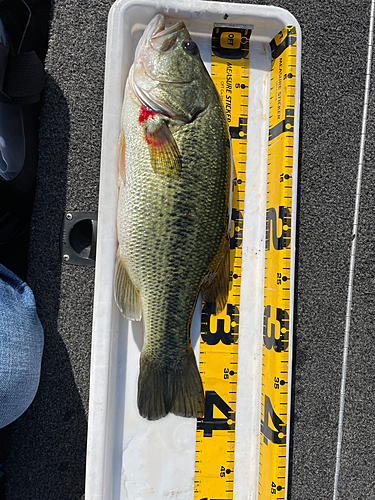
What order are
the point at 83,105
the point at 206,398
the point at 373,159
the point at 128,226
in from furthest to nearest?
the point at 373,159, the point at 83,105, the point at 206,398, the point at 128,226

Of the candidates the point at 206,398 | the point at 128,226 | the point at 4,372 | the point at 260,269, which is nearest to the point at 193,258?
the point at 128,226

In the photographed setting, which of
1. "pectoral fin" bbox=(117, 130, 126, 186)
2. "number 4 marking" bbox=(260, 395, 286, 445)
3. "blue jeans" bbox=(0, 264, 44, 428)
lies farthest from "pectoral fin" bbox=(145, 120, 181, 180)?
"number 4 marking" bbox=(260, 395, 286, 445)

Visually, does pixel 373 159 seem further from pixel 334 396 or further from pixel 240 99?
pixel 334 396

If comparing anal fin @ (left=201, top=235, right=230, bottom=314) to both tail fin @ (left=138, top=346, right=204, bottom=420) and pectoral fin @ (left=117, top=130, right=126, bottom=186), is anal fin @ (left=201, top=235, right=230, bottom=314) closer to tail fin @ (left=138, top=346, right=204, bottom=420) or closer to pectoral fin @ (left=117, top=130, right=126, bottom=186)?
tail fin @ (left=138, top=346, right=204, bottom=420)

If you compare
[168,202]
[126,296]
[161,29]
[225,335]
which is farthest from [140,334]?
[161,29]

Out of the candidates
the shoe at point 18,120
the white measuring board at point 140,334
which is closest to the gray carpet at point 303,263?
the shoe at point 18,120

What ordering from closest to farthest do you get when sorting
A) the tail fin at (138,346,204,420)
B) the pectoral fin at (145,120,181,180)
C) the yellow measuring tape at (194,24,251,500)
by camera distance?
1. the pectoral fin at (145,120,181,180)
2. the tail fin at (138,346,204,420)
3. the yellow measuring tape at (194,24,251,500)

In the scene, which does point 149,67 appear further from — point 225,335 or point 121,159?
point 225,335
